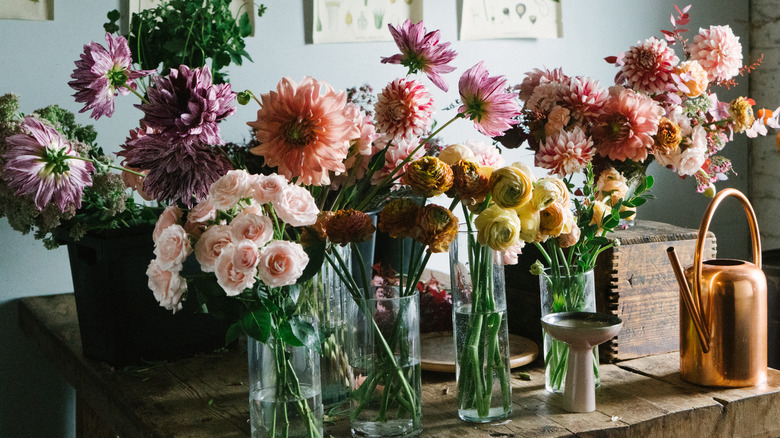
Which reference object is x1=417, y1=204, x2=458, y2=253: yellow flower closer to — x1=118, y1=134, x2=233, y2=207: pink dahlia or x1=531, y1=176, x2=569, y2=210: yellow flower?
x1=531, y1=176, x2=569, y2=210: yellow flower

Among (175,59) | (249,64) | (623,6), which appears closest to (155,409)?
(175,59)

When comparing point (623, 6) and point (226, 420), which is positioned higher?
point (623, 6)

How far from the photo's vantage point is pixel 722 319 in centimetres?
112

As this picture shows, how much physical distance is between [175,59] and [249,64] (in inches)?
28.3

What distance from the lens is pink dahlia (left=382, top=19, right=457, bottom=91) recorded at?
0.94m

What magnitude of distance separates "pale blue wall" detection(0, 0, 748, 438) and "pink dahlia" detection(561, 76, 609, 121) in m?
1.09

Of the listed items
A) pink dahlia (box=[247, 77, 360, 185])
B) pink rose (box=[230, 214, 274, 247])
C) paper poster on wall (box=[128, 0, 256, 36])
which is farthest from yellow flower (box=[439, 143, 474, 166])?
paper poster on wall (box=[128, 0, 256, 36])

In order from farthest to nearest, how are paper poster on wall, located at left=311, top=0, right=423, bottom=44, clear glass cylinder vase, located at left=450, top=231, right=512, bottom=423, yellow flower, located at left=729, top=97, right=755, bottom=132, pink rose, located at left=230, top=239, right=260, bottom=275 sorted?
paper poster on wall, located at left=311, top=0, right=423, bottom=44
yellow flower, located at left=729, top=97, right=755, bottom=132
clear glass cylinder vase, located at left=450, top=231, right=512, bottom=423
pink rose, located at left=230, top=239, right=260, bottom=275

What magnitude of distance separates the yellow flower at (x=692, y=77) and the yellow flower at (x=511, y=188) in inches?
16.3

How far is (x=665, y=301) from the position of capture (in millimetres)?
1350

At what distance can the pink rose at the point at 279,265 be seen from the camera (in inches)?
31.7

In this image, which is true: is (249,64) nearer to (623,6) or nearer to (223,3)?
(223,3)

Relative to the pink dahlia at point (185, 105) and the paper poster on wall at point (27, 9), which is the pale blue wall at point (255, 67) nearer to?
the paper poster on wall at point (27, 9)

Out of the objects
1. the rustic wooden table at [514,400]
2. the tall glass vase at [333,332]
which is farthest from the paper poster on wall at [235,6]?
the tall glass vase at [333,332]
